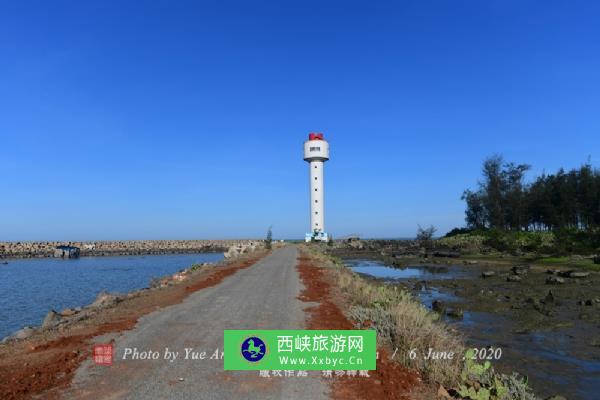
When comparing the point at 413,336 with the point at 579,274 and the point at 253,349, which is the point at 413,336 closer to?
the point at 253,349

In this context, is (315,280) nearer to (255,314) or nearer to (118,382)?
(255,314)

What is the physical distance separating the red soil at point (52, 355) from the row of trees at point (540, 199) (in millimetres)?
72801

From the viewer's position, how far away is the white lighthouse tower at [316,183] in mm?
79000

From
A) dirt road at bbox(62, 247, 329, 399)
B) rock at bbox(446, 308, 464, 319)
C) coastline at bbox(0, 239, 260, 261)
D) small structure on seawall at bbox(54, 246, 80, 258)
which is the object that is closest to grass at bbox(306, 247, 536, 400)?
dirt road at bbox(62, 247, 329, 399)

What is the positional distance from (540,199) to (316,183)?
126ft

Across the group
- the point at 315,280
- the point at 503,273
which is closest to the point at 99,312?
the point at 315,280

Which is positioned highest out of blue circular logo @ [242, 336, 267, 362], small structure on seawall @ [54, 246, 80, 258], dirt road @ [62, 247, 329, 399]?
blue circular logo @ [242, 336, 267, 362]

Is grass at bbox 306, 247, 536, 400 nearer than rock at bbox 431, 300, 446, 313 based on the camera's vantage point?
Yes

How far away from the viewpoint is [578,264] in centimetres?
3641

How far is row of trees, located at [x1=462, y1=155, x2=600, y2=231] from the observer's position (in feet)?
237

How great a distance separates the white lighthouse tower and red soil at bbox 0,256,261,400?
64548 millimetres

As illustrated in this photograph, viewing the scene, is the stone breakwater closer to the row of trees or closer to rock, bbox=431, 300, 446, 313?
the row of trees

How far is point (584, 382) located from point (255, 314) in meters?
8.12

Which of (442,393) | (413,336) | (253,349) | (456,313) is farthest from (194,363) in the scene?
(456,313)
